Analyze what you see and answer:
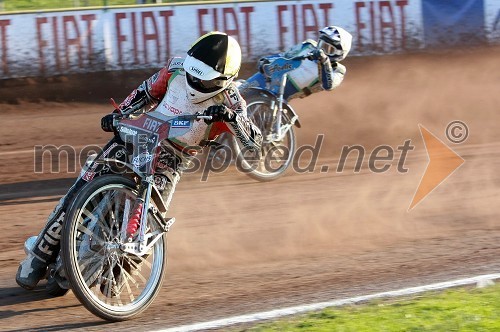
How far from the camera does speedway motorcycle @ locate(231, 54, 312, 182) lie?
10.4m

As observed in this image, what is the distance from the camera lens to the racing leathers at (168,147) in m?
5.70

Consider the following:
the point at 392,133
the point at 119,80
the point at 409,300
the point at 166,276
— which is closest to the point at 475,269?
the point at 409,300

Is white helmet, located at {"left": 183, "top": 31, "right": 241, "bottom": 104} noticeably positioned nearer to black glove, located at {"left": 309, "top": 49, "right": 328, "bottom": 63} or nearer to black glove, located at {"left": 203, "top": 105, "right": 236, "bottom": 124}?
black glove, located at {"left": 203, "top": 105, "right": 236, "bottom": 124}

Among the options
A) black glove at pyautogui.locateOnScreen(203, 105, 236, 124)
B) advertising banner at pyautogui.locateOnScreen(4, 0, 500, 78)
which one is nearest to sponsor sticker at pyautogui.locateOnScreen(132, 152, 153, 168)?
black glove at pyautogui.locateOnScreen(203, 105, 236, 124)

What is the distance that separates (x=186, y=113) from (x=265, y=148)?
4550 millimetres

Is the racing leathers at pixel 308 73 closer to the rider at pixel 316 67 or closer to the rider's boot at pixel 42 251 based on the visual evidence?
the rider at pixel 316 67

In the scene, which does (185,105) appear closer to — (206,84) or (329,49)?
(206,84)

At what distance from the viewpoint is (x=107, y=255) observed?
5500 mm

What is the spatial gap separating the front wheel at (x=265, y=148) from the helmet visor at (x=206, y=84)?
4369 millimetres

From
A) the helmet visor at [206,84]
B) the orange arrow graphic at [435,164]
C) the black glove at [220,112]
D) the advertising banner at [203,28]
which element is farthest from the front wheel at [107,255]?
the advertising banner at [203,28]

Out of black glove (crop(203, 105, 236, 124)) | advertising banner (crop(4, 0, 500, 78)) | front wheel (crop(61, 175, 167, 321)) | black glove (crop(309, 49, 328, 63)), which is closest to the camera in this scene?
front wheel (crop(61, 175, 167, 321))

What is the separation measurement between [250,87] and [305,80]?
2.60 ft

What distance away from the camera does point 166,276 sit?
6699 millimetres

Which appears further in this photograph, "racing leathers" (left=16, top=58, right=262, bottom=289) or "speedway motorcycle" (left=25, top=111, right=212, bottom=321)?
"racing leathers" (left=16, top=58, right=262, bottom=289)
